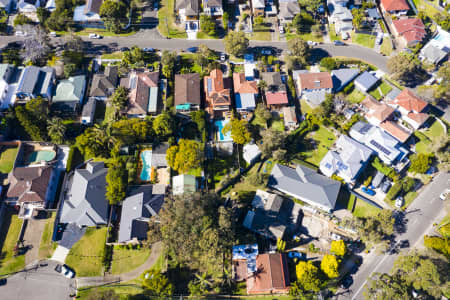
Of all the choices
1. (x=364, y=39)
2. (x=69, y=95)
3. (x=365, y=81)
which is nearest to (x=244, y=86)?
(x=365, y=81)

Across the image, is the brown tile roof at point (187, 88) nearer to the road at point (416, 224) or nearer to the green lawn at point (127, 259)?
the green lawn at point (127, 259)

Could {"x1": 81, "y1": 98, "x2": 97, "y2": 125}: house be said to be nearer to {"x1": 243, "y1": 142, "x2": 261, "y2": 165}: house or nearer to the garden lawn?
the garden lawn

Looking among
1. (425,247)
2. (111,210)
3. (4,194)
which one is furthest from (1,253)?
(425,247)

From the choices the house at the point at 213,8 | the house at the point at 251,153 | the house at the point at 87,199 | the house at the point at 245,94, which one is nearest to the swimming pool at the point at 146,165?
the house at the point at 87,199

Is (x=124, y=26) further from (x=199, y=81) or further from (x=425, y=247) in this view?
(x=425, y=247)

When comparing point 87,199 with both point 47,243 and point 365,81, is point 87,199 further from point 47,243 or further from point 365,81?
point 365,81
